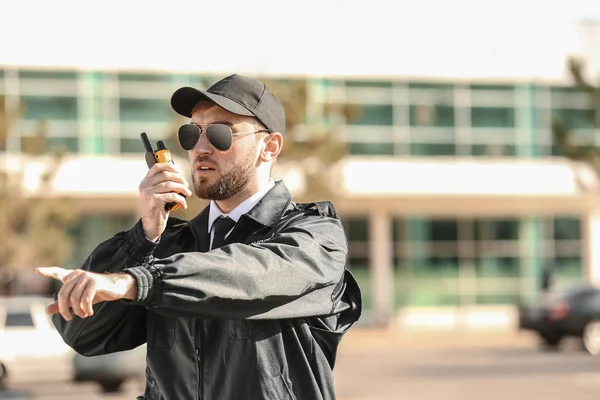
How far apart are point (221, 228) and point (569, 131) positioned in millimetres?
24959

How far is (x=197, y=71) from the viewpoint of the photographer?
37812 mm

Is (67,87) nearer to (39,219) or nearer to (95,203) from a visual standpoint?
(95,203)

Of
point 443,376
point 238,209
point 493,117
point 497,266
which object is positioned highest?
point 493,117

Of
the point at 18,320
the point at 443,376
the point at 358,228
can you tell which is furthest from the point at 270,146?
the point at 358,228

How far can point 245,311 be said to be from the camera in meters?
3.02

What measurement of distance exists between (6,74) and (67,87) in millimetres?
1671

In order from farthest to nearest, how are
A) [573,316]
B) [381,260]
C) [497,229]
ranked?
[497,229], [381,260], [573,316]

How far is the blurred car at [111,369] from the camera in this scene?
18422 millimetres

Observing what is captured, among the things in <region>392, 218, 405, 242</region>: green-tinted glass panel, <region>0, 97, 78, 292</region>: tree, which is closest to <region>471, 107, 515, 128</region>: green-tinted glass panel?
<region>392, 218, 405, 242</region>: green-tinted glass panel

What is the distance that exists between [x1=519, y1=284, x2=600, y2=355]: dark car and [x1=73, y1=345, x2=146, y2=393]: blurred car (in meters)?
10.4

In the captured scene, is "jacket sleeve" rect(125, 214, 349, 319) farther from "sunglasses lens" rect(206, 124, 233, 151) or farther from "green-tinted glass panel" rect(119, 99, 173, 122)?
"green-tinted glass panel" rect(119, 99, 173, 122)

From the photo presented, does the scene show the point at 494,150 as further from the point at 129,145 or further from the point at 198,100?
the point at 198,100

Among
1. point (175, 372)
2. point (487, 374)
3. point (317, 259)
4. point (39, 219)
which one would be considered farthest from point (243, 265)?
point (39, 219)

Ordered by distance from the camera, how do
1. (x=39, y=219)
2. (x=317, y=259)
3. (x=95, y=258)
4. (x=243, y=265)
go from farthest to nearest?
(x=39, y=219) → (x=95, y=258) → (x=317, y=259) → (x=243, y=265)
